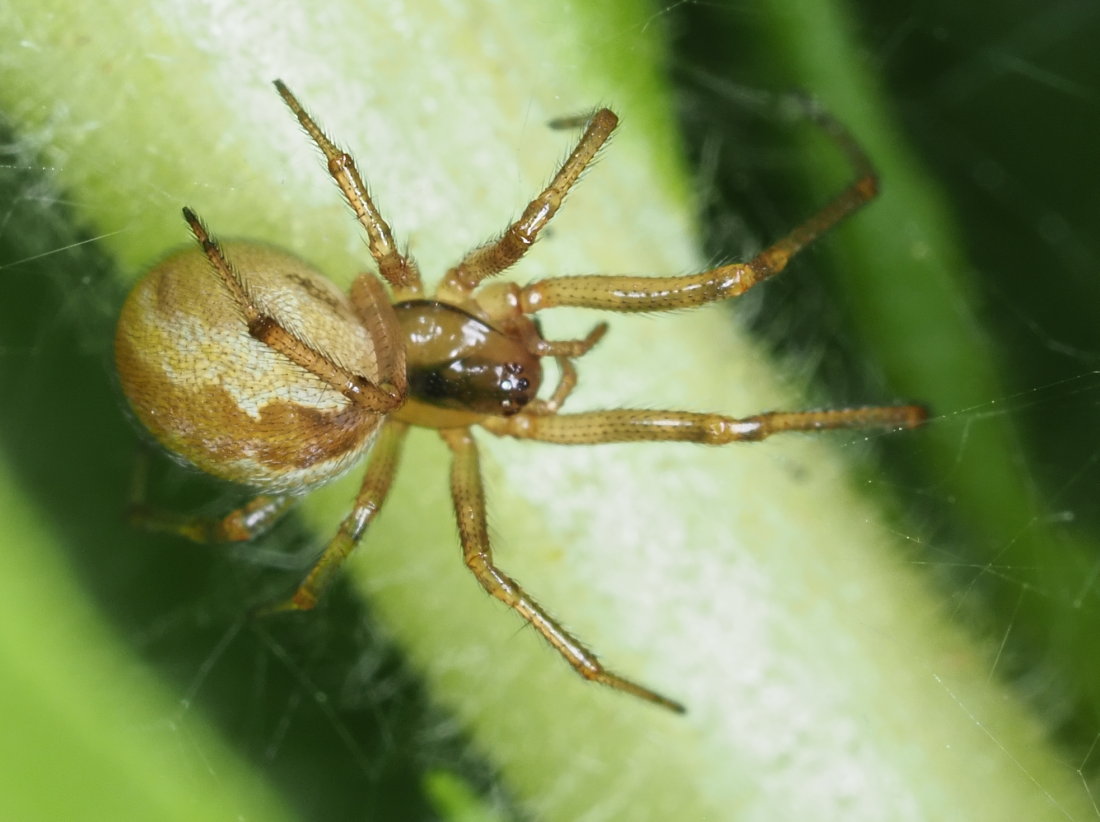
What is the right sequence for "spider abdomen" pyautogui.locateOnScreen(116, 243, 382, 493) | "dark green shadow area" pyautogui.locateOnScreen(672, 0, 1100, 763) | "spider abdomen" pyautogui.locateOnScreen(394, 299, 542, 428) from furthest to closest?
"spider abdomen" pyautogui.locateOnScreen(394, 299, 542, 428), "dark green shadow area" pyautogui.locateOnScreen(672, 0, 1100, 763), "spider abdomen" pyautogui.locateOnScreen(116, 243, 382, 493)

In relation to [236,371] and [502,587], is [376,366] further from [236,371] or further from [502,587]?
[502,587]

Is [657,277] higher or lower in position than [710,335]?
higher

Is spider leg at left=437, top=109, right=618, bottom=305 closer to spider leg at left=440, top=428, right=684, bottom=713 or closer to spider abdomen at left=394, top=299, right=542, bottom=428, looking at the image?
spider abdomen at left=394, top=299, right=542, bottom=428

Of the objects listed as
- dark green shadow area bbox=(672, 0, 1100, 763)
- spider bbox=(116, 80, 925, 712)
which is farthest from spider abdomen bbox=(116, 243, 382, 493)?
dark green shadow area bbox=(672, 0, 1100, 763)

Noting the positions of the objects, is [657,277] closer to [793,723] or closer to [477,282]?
[477,282]

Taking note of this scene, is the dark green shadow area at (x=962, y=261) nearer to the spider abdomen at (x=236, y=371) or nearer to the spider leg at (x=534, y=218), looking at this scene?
the spider leg at (x=534, y=218)

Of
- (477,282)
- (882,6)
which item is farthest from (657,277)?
(882,6)
